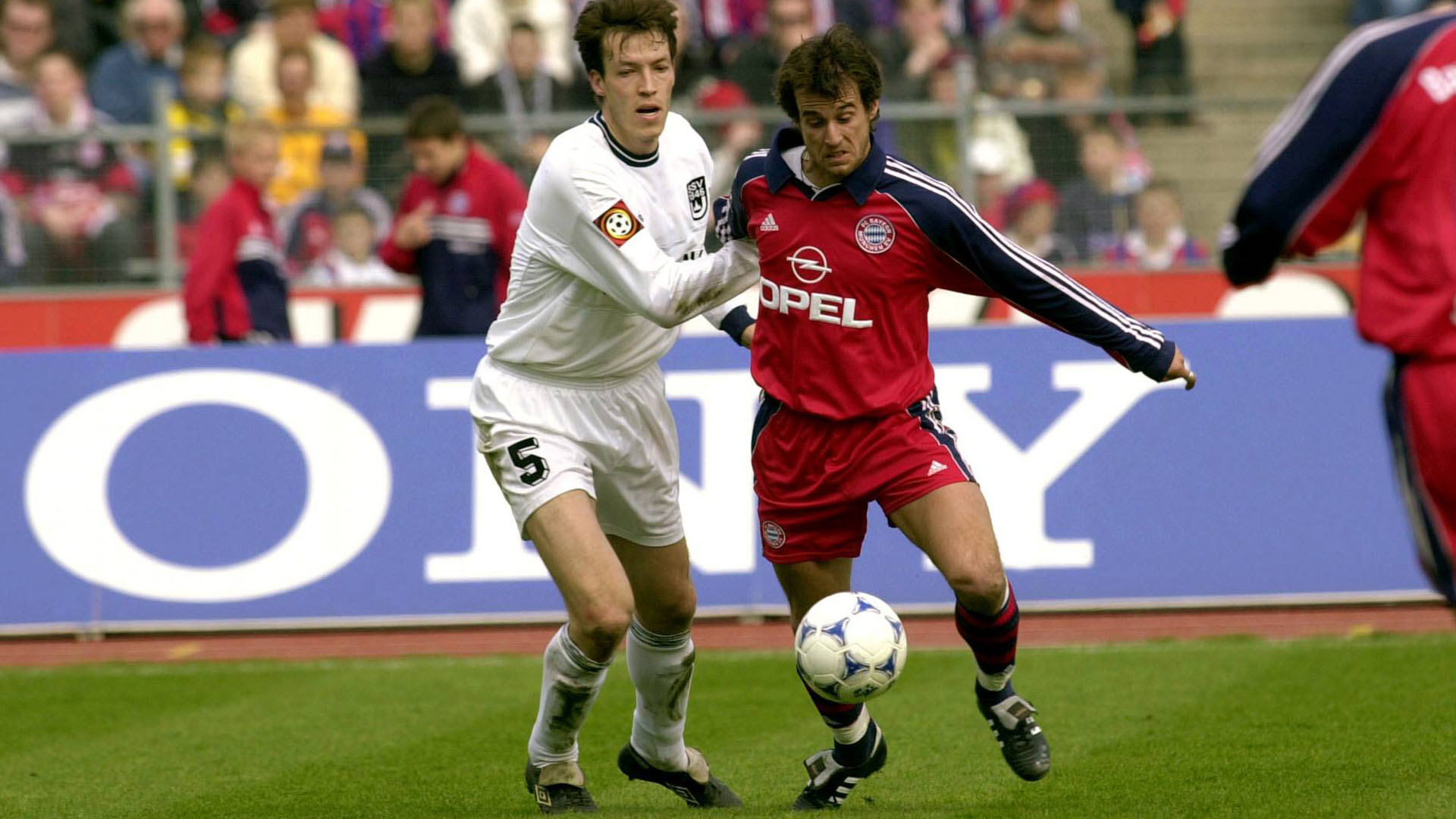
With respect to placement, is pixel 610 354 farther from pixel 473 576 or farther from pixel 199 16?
pixel 199 16

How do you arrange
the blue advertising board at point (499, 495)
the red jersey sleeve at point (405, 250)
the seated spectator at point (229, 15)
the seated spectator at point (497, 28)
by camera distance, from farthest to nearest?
the seated spectator at point (229, 15), the seated spectator at point (497, 28), the red jersey sleeve at point (405, 250), the blue advertising board at point (499, 495)

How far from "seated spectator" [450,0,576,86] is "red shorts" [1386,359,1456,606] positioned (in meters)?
11.1

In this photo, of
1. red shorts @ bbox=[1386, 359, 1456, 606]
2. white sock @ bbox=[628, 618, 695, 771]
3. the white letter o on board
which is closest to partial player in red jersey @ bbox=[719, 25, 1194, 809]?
white sock @ bbox=[628, 618, 695, 771]

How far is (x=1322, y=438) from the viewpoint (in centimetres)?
972

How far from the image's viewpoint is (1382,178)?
4.48 metres

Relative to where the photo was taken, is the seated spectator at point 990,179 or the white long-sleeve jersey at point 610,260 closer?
the white long-sleeve jersey at point 610,260

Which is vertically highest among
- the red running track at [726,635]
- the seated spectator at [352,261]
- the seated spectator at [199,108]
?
the seated spectator at [199,108]

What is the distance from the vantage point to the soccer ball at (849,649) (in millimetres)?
5586

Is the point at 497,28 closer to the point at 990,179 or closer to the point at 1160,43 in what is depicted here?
the point at 990,179

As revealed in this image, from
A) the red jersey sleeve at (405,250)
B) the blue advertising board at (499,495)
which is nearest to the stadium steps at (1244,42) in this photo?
the blue advertising board at (499,495)

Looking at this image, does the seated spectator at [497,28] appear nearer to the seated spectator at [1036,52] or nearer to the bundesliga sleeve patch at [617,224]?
the seated spectator at [1036,52]

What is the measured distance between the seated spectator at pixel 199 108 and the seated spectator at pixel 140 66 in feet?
0.98

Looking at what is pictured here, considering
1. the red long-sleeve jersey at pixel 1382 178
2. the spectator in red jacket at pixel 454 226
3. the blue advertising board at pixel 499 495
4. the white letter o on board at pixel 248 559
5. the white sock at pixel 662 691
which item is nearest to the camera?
the red long-sleeve jersey at pixel 1382 178

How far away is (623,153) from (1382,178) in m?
2.32
